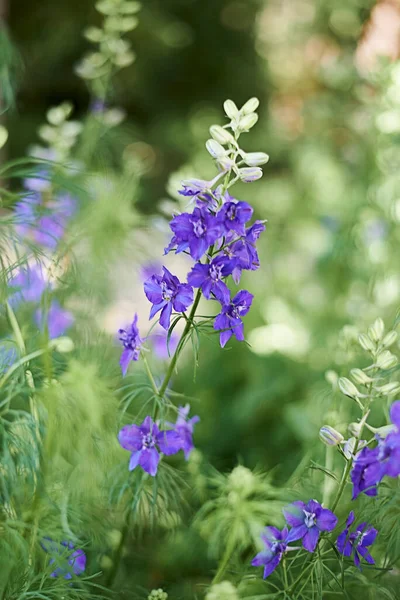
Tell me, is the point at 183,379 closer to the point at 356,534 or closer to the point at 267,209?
the point at 267,209

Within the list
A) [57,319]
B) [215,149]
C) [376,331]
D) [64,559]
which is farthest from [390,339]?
[57,319]

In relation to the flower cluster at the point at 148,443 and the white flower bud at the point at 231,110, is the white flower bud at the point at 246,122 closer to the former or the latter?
the white flower bud at the point at 231,110

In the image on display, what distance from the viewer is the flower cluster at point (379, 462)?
110 centimetres

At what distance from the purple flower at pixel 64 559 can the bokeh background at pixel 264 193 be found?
0.37 meters

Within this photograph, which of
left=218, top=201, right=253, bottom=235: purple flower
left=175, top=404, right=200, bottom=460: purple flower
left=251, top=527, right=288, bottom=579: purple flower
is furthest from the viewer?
left=175, top=404, right=200, bottom=460: purple flower

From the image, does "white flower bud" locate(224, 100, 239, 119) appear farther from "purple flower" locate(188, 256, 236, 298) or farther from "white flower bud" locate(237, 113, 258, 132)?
"purple flower" locate(188, 256, 236, 298)

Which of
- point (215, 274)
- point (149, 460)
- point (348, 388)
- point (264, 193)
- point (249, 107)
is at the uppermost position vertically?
point (264, 193)

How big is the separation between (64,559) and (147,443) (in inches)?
11.3

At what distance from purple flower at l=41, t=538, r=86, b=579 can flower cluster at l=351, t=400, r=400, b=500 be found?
59cm

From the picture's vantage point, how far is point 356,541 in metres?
1.26

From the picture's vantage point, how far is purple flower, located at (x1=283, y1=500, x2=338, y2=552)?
125 cm

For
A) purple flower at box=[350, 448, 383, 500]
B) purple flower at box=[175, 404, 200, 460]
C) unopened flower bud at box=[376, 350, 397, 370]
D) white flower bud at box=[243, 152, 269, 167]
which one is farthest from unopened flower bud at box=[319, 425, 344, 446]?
white flower bud at box=[243, 152, 269, 167]

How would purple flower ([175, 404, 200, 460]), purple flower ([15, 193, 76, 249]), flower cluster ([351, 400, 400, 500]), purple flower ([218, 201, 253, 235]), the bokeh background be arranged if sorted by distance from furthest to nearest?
1. the bokeh background
2. purple flower ([15, 193, 76, 249])
3. purple flower ([175, 404, 200, 460])
4. purple flower ([218, 201, 253, 235])
5. flower cluster ([351, 400, 400, 500])

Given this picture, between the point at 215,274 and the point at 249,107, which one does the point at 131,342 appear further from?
the point at 249,107
